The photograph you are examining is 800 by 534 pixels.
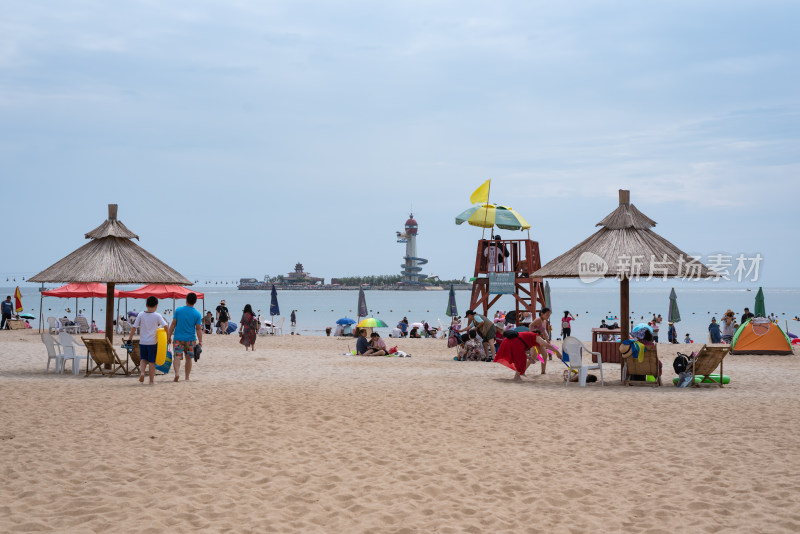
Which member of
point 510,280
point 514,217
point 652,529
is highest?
point 514,217

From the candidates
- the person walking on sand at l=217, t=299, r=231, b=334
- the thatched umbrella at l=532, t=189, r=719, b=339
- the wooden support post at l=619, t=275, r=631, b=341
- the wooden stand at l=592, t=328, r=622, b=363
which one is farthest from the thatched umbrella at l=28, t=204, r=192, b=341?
the person walking on sand at l=217, t=299, r=231, b=334

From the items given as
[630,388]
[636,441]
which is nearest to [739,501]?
[636,441]


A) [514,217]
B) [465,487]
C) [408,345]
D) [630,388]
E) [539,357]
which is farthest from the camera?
[408,345]

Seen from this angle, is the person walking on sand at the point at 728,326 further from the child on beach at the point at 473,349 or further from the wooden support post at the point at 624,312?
the wooden support post at the point at 624,312

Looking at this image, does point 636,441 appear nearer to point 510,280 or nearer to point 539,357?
point 539,357

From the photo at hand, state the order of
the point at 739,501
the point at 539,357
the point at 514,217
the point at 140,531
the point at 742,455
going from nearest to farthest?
the point at 140,531 < the point at 739,501 < the point at 742,455 < the point at 539,357 < the point at 514,217

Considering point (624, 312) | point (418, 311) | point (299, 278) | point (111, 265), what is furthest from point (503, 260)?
point (299, 278)

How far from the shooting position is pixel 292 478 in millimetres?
5035

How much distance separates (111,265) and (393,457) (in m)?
8.02

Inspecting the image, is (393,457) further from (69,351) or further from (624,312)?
(69,351)

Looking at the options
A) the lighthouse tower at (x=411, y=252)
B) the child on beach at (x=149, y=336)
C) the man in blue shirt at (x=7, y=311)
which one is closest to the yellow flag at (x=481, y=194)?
the child on beach at (x=149, y=336)

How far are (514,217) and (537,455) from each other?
42.7 feet

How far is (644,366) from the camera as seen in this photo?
10250 mm

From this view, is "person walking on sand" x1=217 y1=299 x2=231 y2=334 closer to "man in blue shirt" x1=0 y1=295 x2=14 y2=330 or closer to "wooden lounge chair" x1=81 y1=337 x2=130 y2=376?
"man in blue shirt" x1=0 y1=295 x2=14 y2=330
